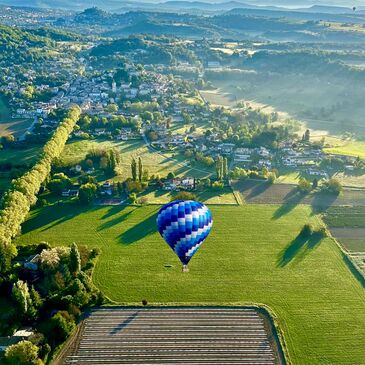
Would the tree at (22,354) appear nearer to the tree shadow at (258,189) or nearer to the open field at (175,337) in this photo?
the open field at (175,337)

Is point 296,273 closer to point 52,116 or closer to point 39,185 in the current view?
point 39,185

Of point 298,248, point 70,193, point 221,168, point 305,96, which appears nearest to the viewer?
point 298,248

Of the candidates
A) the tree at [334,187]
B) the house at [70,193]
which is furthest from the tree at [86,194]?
the tree at [334,187]

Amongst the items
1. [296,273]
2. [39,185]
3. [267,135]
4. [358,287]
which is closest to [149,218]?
[39,185]

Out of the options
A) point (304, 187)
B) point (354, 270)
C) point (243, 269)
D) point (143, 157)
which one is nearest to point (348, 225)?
point (354, 270)

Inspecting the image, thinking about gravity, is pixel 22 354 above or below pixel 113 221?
above

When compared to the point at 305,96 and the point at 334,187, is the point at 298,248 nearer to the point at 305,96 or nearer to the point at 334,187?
the point at 334,187

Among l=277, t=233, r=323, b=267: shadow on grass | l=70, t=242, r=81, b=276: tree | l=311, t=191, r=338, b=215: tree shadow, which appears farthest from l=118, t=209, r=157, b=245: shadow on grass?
l=311, t=191, r=338, b=215: tree shadow
